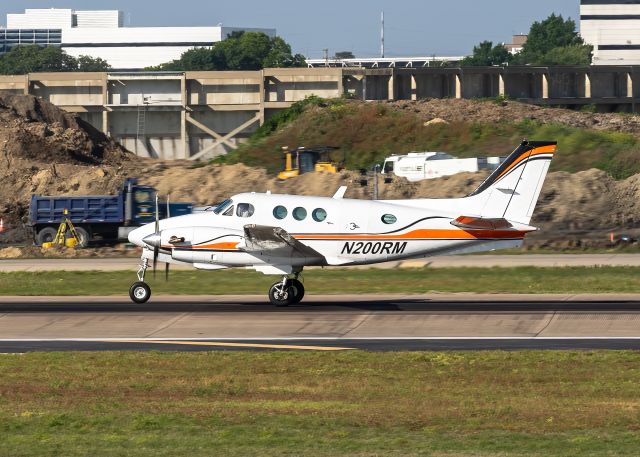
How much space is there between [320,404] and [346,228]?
537 inches

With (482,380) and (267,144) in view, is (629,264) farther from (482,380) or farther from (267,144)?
(267,144)

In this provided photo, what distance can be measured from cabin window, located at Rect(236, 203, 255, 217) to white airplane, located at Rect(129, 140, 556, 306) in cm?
3

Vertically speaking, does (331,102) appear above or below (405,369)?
above

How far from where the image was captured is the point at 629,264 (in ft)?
143

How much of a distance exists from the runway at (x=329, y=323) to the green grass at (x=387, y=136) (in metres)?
40.0

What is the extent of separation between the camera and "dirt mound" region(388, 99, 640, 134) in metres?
84.0

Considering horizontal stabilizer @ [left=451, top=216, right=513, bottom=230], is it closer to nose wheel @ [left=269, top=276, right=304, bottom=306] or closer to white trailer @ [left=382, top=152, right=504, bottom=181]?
nose wheel @ [left=269, top=276, right=304, bottom=306]

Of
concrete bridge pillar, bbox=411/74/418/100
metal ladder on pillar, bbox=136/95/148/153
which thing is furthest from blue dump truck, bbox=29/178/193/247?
concrete bridge pillar, bbox=411/74/418/100

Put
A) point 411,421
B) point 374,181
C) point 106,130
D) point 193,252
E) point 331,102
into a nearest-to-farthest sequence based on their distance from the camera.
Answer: point 411,421 < point 193,252 < point 374,181 < point 331,102 < point 106,130

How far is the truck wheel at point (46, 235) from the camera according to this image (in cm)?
5666

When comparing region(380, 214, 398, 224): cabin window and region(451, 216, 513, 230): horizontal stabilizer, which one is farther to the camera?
region(380, 214, 398, 224): cabin window

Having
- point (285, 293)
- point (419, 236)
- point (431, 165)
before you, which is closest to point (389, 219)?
point (419, 236)

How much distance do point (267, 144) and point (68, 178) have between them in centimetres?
1934

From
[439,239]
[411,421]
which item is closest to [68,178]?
[439,239]
